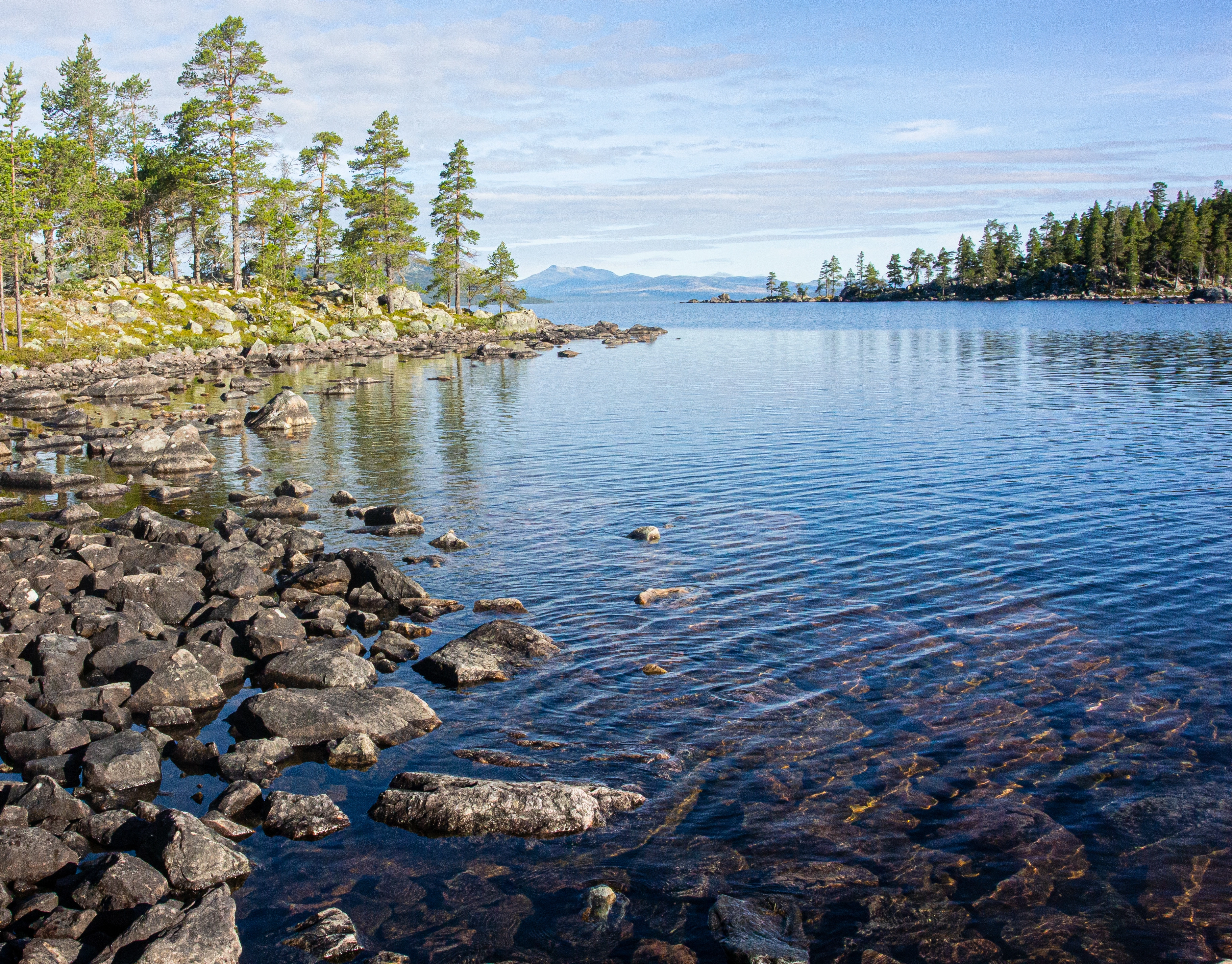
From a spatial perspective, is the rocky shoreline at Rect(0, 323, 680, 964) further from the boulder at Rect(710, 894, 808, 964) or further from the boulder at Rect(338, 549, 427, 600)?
the boulder at Rect(710, 894, 808, 964)

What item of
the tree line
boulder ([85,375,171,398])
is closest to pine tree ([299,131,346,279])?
the tree line

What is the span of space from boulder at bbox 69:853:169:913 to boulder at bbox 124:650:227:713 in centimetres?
568

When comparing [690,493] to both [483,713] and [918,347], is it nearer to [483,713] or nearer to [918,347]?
[483,713]

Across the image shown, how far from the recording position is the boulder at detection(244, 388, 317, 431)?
2005 inches

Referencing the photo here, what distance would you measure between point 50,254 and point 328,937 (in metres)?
106

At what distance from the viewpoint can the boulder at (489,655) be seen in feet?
58.8

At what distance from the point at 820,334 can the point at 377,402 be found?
319 feet

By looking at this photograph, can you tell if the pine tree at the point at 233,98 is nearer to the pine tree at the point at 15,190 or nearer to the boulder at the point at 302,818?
the pine tree at the point at 15,190

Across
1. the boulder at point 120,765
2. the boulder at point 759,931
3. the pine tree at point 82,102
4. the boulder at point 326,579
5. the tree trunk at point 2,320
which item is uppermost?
the pine tree at point 82,102

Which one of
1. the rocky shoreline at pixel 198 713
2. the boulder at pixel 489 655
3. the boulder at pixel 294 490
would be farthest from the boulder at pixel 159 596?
the boulder at pixel 294 490

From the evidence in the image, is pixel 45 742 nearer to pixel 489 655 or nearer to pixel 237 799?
pixel 237 799

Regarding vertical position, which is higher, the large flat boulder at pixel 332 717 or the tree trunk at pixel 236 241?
the tree trunk at pixel 236 241

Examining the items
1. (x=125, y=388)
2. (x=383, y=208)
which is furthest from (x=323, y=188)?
(x=125, y=388)

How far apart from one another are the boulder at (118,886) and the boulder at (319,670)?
612 centimetres
